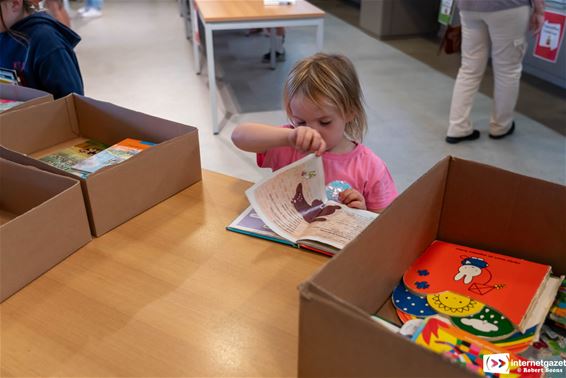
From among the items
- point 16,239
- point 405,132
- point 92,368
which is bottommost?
point 405,132

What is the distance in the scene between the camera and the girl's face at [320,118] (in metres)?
1.19

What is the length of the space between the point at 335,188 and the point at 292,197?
206 mm

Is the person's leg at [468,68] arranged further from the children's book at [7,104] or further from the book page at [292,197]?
the children's book at [7,104]

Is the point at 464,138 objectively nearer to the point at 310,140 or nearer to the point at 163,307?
the point at 310,140

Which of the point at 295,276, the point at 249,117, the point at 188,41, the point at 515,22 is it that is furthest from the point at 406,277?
the point at 188,41

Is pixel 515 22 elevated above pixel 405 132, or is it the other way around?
pixel 515 22

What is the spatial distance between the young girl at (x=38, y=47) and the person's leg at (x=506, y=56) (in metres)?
2.17

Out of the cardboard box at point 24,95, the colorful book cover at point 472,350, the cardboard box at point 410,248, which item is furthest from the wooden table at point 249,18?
the colorful book cover at point 472,350

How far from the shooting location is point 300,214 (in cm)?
107

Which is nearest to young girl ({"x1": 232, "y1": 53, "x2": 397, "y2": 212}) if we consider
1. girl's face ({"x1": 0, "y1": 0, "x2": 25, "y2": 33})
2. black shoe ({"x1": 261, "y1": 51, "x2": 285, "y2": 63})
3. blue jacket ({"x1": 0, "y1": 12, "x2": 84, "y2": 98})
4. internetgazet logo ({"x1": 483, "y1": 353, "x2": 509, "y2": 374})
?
internetgazet logo ({"x1": 483, "y1": 353, "x2": 509, "y2": 374})

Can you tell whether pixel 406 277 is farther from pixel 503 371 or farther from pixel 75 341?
pixel 75 341

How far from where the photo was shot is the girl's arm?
40.2 inches

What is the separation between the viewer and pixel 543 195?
90 centimetres

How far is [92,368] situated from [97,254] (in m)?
0.29
